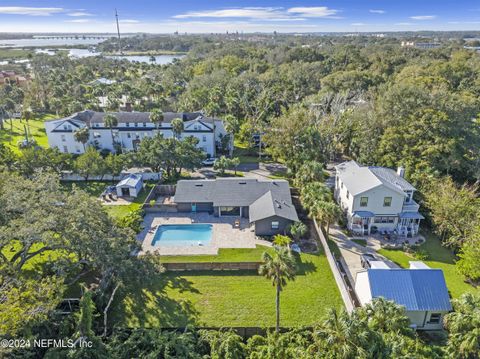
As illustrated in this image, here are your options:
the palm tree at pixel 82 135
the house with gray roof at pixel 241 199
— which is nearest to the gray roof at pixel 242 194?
the house with gray roof at pixel 241 199

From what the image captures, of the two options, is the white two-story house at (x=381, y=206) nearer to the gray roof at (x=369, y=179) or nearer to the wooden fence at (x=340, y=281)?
the gray roof at (x=369, y=179)

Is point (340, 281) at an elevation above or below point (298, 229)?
below

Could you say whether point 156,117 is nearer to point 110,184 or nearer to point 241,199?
point 110,184

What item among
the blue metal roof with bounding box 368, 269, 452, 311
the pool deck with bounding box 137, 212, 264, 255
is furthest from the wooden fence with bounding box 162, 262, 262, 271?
the blue metal roof with bounding box 368, 269, 452, 311

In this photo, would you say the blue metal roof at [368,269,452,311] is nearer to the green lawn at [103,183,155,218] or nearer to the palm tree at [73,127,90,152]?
the green lawn at [103,183,155,218]

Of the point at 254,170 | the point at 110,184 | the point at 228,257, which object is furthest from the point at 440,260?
the point at 110,184

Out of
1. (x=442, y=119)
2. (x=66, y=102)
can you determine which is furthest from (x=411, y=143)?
(x=66, y=102)
